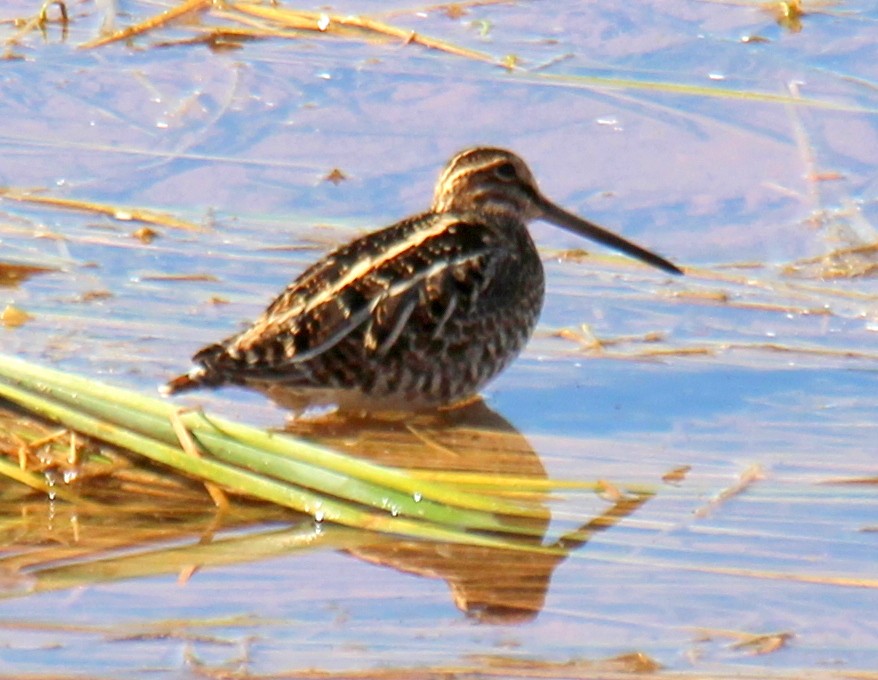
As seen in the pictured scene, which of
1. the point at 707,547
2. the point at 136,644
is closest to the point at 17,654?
the point at 136,644

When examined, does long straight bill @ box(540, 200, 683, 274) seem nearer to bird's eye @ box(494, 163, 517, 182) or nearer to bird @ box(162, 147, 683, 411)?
bird's eye @ box(494, 163, 517, 182)

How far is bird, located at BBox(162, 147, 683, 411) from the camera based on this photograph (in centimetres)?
566

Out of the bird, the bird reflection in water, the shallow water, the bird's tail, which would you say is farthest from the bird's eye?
the bird's tail

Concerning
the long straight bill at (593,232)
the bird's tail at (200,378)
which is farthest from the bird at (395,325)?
the long straight bill at (593,232)

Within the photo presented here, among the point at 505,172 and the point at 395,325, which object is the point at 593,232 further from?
the point at 395,325

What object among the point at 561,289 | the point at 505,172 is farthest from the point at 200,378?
the point at 561,289

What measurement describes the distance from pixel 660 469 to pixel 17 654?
191cm

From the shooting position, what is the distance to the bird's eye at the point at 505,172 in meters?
6.45

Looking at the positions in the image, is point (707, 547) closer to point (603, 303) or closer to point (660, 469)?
point (660, 469)

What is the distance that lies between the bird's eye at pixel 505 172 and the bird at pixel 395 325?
277 mm

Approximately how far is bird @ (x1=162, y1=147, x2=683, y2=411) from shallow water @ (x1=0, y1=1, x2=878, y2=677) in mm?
222

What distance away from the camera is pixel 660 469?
5.32 m

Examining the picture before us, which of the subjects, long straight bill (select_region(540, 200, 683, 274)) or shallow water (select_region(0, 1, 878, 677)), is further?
long straight bill (select_region(540, 200, 683, 274))

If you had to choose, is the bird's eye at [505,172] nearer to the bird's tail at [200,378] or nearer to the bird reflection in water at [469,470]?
the bird reflection in water at [469,470]
